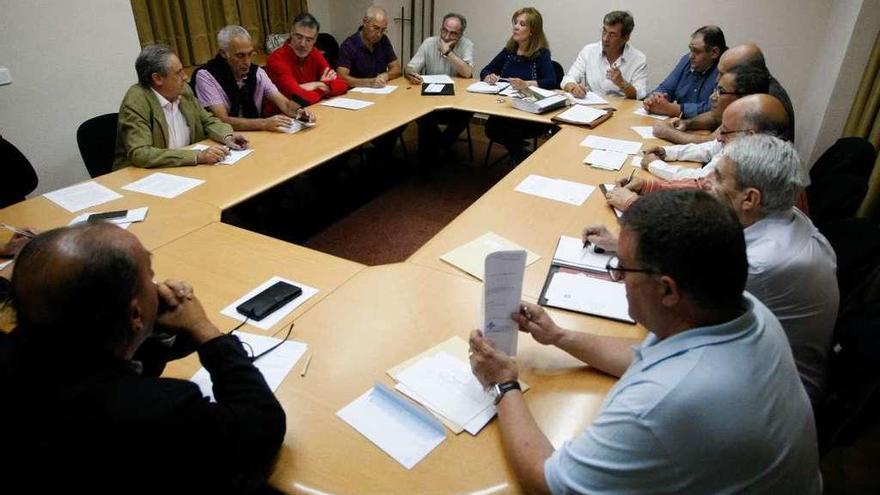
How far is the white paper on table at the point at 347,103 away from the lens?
3654 millimetres

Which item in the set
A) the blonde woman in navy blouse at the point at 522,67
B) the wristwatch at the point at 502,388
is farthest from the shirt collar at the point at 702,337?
the blonde woman in navy blouse at the point at 522,67

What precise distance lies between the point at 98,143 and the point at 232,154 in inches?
27.9

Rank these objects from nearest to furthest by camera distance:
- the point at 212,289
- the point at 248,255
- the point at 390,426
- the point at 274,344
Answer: the point at 390,426 < the point at 274,344 < the point at 212,289 < the point at 248,255

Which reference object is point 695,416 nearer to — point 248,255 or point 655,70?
point 248,255

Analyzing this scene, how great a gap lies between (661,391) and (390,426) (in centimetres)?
57

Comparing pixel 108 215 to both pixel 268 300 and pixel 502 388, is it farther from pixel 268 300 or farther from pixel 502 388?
pixel 502 388

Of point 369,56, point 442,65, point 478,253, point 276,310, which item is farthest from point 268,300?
point 442,65

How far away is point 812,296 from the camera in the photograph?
1421 millimetres

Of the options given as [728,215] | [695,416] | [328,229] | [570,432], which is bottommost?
[328,229]

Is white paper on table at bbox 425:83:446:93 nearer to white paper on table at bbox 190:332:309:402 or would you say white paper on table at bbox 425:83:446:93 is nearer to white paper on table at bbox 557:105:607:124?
white paper on table at bbox 557:105:607:124

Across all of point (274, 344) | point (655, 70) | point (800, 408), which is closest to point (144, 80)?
point (274, 344)

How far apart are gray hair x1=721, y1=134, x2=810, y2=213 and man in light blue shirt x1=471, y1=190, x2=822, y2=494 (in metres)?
0.63

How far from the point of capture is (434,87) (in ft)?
13.5

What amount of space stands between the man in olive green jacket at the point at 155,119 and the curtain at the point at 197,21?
6.33 ft
